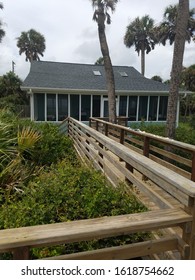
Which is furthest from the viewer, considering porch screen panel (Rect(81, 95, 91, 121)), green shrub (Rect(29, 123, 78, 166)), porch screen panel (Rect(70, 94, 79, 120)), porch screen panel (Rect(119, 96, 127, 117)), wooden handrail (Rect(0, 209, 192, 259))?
porch screen panel (Rect(119, 96, 127, 117))

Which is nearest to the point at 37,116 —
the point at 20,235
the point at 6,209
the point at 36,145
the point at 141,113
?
the point at 141,113

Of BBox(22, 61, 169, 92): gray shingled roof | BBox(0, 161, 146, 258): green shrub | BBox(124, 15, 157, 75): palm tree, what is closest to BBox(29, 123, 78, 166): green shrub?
BBox(0, 161, 146, 258): green shrub

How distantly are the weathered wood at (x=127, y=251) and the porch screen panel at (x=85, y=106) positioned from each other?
13.8 meters

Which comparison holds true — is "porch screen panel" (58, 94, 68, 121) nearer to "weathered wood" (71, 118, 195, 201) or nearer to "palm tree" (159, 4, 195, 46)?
"weathered wood" (71, 118, 195, 201)

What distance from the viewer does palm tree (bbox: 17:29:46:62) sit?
35000 millimetres

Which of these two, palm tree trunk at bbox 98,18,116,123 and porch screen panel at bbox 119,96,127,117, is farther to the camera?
porch screen panel at bbox 119,96,127,117

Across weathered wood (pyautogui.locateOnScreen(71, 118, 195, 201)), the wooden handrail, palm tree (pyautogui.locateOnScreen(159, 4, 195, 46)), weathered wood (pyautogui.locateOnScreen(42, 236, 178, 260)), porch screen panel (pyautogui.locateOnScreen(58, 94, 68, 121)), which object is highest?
palm tree (pyautogui.locateOnScreen(159, 4, 195, 46))

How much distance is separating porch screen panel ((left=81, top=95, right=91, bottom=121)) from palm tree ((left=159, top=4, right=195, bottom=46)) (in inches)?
549

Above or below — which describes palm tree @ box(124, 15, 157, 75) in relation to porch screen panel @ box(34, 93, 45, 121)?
above

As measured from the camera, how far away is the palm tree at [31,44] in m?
35.0

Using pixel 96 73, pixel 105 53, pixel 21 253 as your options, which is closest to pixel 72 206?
pixel 21 253

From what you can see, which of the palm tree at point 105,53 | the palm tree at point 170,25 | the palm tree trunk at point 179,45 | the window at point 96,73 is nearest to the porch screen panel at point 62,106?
the window at point 96,73

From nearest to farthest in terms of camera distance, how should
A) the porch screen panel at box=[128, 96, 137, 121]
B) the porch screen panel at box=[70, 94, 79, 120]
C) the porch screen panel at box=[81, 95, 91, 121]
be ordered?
the porch screen panel at box=[70, 94, 79, 120]
the porch screen panel at box=[81, 95, 91, 121]
the porch screen panel at box=[128, 96, 137, 121]

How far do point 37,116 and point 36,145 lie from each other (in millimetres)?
8376
